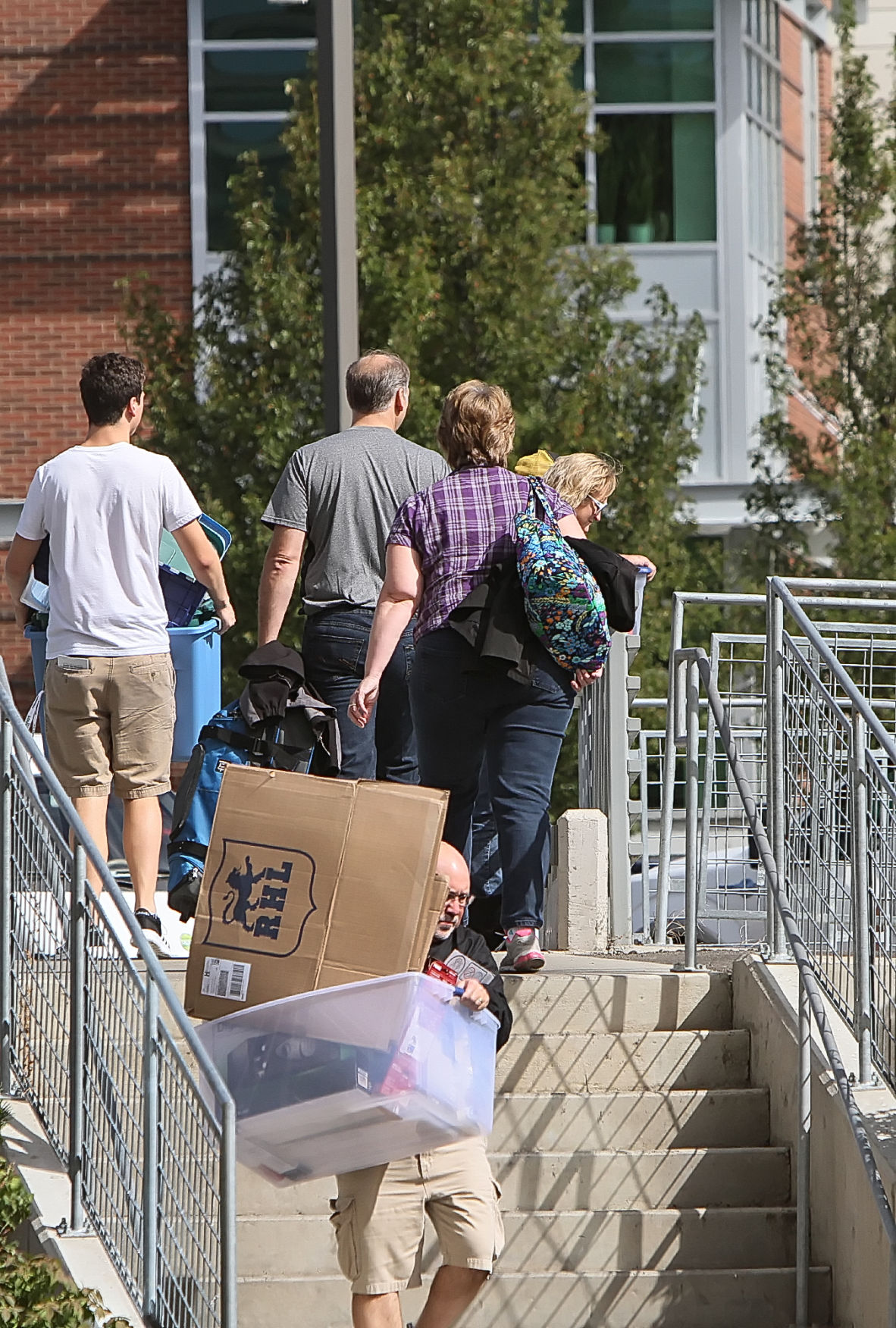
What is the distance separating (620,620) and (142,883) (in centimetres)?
172

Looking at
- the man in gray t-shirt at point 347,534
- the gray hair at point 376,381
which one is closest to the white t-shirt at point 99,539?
the man in gray t-shirt at point 347,534

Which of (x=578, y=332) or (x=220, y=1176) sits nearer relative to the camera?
(x=220, y=1176)

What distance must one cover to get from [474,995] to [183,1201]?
868 mm

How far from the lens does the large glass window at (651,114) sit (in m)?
17.7

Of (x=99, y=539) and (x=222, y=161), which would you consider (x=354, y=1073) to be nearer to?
(x=99, y=539)

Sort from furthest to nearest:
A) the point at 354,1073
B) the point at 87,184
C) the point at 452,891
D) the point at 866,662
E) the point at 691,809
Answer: the point at 87,184 → the point at 866,662 → the point at 691,809 → the point at 452,891 → the point at 354,1073

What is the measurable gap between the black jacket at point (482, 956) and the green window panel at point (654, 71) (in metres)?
14.8

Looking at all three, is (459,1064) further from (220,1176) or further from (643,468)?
(643,468)

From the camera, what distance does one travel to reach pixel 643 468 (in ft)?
40.9

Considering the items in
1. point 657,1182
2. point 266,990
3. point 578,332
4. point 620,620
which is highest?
point 578,332

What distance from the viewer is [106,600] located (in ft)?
18.4

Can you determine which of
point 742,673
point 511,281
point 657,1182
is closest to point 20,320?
point 511,281

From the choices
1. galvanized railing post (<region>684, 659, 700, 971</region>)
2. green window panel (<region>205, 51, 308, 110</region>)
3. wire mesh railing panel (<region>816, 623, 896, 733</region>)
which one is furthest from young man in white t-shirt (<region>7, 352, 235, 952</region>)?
green window panel (<region>205, 51, 308, 110</region>)

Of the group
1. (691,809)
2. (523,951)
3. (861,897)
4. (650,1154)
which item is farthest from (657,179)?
(861,897)
